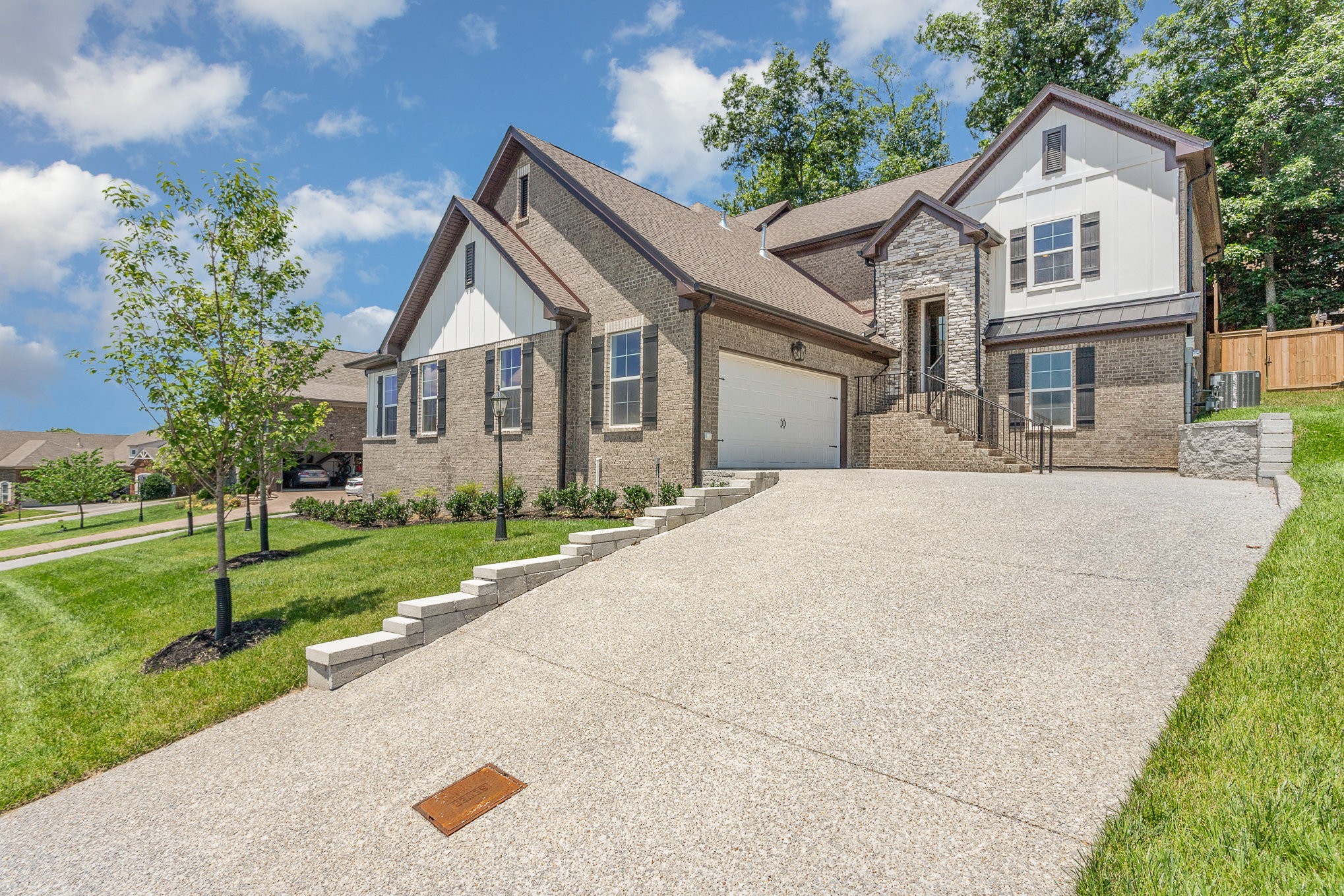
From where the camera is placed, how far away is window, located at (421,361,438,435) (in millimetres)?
17562

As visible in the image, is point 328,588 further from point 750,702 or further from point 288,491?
point 288,491

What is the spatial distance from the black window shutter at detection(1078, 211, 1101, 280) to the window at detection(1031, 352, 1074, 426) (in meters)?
1.99

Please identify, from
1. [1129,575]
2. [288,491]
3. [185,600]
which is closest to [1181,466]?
[1129,575]

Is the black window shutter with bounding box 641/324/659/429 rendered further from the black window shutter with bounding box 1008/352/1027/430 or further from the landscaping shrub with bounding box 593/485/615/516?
the black window shutter with bounding box 1008/352/1027/430

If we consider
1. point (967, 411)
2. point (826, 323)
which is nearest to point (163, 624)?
point (826, 323)

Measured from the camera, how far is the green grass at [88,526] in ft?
70.6

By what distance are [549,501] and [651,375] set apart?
315 centimetres

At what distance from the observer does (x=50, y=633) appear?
25.6ft

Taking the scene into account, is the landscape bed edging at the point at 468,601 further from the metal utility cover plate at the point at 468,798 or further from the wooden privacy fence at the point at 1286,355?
the wooden privacy fence at the point at 1286,355

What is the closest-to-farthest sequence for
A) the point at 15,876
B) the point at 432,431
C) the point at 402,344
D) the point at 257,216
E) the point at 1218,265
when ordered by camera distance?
the point at 15,876 → the point at 257,216 → the point at 432,431 → the point at 402,344 → the point at 1218,265

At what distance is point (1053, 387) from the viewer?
15023 millimetres

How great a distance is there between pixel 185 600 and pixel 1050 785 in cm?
987

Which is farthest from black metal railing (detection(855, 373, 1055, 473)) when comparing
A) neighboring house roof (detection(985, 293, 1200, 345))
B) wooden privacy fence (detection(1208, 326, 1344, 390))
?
wooden privacy fence (detection(1208, 326, 1344, 390))

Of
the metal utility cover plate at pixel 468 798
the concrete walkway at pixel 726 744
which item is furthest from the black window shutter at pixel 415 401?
the metal utility cover plate at pixel 468 798
